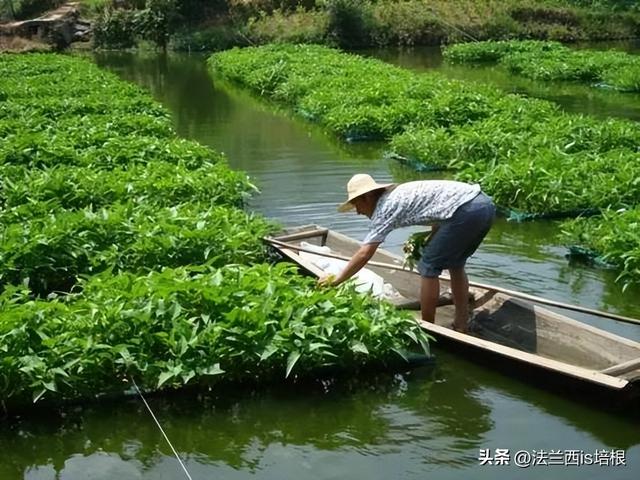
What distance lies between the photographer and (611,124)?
15.6 metres

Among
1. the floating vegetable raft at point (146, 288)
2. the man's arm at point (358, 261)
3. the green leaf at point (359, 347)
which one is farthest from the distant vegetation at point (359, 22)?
the green leaf at point (359, 347)

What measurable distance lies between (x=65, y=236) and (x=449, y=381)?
13.9ft

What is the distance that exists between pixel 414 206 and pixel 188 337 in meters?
2.04

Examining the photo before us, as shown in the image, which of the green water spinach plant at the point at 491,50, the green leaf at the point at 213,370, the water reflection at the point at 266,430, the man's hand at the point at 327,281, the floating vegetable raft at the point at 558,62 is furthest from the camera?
the green water spinach plant at the point at 491,50

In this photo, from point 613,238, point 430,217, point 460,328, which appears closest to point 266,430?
point 460,328

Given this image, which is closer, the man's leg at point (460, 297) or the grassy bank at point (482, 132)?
the man's leg at point (460, 297)

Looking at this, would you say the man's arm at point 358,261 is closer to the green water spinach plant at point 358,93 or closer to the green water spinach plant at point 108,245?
the green water spinach plant at point 108,245

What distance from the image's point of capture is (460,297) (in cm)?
786

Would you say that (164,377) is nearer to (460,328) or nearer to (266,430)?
(266,430)

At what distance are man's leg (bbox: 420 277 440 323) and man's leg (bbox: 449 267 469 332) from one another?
0.49 feet

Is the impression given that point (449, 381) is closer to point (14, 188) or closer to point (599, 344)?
point (599, 344)

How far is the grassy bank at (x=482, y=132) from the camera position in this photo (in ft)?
39.9

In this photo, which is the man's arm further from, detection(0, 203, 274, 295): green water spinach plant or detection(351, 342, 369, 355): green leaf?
detection(0, 203, 274, 295): green water spinach plant

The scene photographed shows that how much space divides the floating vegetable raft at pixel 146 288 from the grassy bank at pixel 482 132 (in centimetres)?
355
